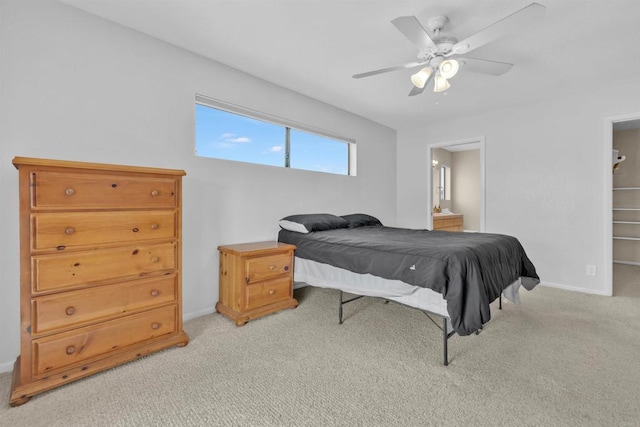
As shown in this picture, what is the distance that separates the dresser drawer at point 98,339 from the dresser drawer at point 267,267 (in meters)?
0.64

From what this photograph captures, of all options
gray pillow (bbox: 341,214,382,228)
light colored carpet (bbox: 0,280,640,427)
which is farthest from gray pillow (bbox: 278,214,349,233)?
light colored carpet (bbox: 0,280,640,427)

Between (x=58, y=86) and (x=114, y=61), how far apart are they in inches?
16.6

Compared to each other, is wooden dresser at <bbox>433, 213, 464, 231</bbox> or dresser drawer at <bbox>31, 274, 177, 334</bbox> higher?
wooden dresser at <bbox>433, 213, 464, 231</bbox>

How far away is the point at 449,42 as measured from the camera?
2.05 meters

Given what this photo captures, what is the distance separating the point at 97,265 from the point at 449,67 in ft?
8.67

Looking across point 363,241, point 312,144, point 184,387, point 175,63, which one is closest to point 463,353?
point 363,241

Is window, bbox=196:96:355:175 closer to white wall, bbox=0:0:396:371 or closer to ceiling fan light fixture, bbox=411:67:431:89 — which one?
white wall, bbox=0:0:396:371

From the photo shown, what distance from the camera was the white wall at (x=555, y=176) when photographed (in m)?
3.27

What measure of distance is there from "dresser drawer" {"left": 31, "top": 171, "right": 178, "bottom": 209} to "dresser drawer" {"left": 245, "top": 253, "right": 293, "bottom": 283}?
827 mm

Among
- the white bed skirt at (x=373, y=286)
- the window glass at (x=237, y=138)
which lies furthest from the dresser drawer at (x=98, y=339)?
the window glass at (x=237, y=138)

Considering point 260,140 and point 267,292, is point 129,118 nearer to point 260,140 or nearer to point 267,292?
point 260,140

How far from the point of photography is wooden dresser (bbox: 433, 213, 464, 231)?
18.7ft

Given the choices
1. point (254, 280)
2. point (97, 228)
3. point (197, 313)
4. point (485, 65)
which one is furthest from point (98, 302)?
point (485, 65)

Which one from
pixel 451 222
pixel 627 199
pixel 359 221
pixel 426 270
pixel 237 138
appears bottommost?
pixel 426 270
